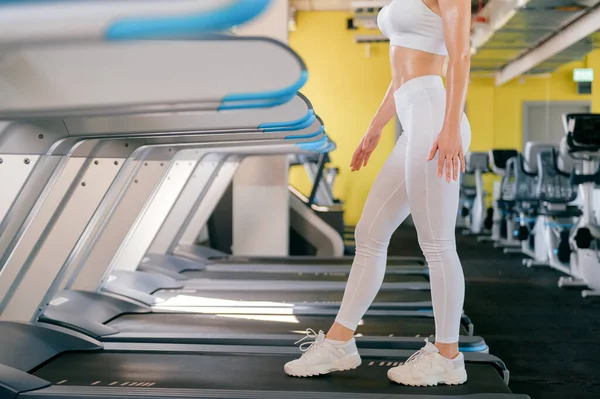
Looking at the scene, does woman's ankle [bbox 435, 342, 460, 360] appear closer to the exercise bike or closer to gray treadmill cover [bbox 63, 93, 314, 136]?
gray treadmill cover [bbox 63, 93, 314, 136]

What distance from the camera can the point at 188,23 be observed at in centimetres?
98

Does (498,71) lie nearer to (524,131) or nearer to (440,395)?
(524,131)

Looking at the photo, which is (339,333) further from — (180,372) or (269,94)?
(269,94)

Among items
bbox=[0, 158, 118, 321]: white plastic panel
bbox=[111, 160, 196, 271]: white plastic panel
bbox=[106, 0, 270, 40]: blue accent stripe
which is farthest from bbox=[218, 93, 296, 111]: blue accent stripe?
bbox=[111, 160, 196, 271]: white plastic panel

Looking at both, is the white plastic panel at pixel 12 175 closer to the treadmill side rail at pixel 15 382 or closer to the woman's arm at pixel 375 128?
the treadmill side rail at pixel 15 382

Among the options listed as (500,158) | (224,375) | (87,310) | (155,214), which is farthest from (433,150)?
(500,158)

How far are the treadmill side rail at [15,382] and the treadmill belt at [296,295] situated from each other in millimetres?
1949

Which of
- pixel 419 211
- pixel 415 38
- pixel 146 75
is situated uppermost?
pixel 415 38

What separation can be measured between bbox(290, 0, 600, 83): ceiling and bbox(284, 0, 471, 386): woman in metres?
6.18

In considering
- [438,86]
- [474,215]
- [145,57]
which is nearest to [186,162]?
[438,86]

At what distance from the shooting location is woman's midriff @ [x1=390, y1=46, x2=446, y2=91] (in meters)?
2.17

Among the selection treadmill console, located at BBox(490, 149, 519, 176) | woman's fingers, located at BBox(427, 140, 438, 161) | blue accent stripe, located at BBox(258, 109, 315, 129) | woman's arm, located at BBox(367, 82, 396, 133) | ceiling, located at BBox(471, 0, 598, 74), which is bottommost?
treadmill console, located at BBox(490, 149, 519, 176)

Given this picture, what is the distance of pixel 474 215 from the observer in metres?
10.9

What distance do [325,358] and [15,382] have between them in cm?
92
